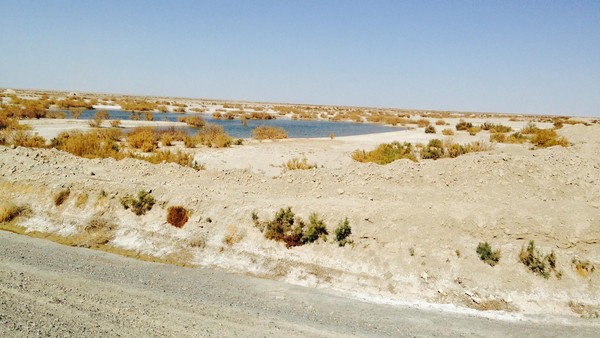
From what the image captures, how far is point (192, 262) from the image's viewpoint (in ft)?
31.7

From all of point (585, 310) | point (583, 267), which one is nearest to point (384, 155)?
point (583, 267)

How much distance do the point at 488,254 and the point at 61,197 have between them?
509 inches

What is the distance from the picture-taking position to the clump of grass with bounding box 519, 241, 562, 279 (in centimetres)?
849

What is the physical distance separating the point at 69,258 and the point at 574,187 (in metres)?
15.5

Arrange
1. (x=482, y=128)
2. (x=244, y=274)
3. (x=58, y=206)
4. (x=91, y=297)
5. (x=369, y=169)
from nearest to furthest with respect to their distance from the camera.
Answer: (x=91, y=297), (x=244, y=274), (x=58, y=206), (x=369, y=169), (x=482, y=128)

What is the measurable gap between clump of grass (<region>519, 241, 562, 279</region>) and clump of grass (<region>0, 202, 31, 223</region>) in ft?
47.3

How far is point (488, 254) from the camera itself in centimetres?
891

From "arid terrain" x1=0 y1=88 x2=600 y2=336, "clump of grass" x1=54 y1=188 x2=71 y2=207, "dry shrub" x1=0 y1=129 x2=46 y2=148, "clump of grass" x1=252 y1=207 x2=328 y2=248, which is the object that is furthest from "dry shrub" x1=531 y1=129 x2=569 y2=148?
"dry shrub" x1=0 y1=129 x2=46 y2=148

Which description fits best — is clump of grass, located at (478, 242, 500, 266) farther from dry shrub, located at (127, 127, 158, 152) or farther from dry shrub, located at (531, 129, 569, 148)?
dry shrub, located at (127, 127, 158, 152)

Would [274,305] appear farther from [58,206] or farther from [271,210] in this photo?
[58,206]

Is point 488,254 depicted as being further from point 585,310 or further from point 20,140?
point 20,140

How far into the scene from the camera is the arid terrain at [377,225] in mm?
8242

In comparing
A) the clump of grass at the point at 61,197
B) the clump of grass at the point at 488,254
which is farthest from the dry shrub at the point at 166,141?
the clump of grass at the point at 488,254

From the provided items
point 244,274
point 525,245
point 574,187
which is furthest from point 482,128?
point 244,274
